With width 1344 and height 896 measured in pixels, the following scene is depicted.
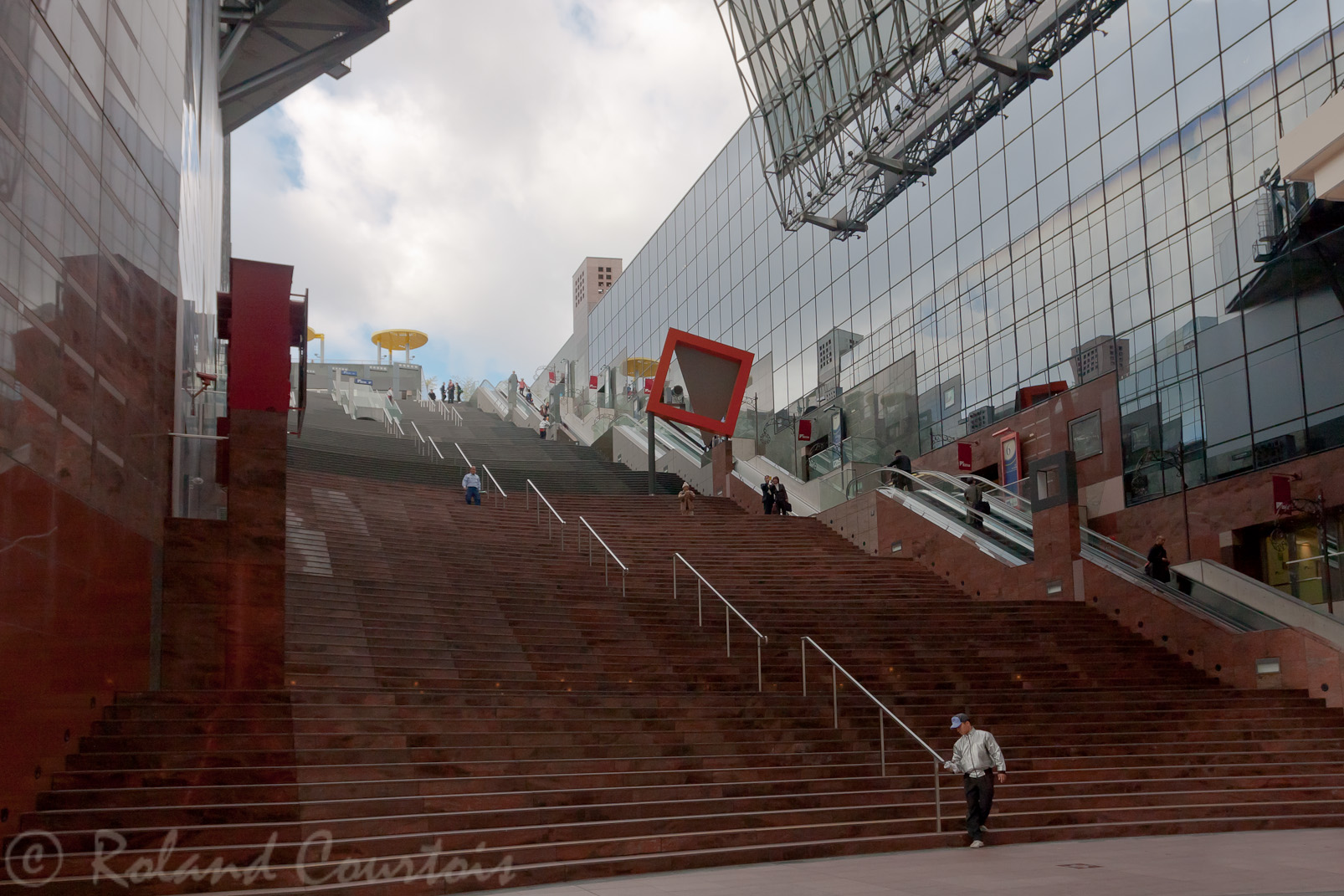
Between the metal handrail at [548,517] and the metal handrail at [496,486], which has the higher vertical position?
the metal handrail at [496,486]

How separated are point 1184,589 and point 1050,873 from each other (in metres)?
9.61

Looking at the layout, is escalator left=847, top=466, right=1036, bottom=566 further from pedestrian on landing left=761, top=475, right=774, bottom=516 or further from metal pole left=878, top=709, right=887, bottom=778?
metal pole left=878, top=709, right=887, bottom=778

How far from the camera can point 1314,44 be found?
71.1ft

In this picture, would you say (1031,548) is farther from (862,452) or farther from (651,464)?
(651,464)

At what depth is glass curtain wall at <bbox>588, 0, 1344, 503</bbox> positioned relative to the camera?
2202 cm

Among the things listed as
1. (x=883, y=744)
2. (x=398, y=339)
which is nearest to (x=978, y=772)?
(x=883, y=744)

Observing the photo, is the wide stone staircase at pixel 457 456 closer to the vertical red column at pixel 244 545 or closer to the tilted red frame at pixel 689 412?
the tilted red frame at pixel 689 412

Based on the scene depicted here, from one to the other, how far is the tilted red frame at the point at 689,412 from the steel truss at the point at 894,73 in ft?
16.4

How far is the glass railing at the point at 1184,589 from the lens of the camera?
1584 centimetres

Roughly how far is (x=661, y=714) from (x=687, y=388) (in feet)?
64.0

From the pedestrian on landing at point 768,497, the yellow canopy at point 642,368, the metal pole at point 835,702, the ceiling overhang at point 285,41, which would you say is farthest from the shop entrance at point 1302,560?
the yellow canopy at point 642,368

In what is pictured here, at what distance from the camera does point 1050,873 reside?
8719 millimetres

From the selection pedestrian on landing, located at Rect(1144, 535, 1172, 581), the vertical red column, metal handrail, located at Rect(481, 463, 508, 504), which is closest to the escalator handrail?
pedestrian on landing, located at Rect(1144, 535, 1172, 581)

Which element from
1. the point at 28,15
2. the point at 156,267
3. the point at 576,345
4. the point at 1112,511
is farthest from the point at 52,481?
the point at 576,345
